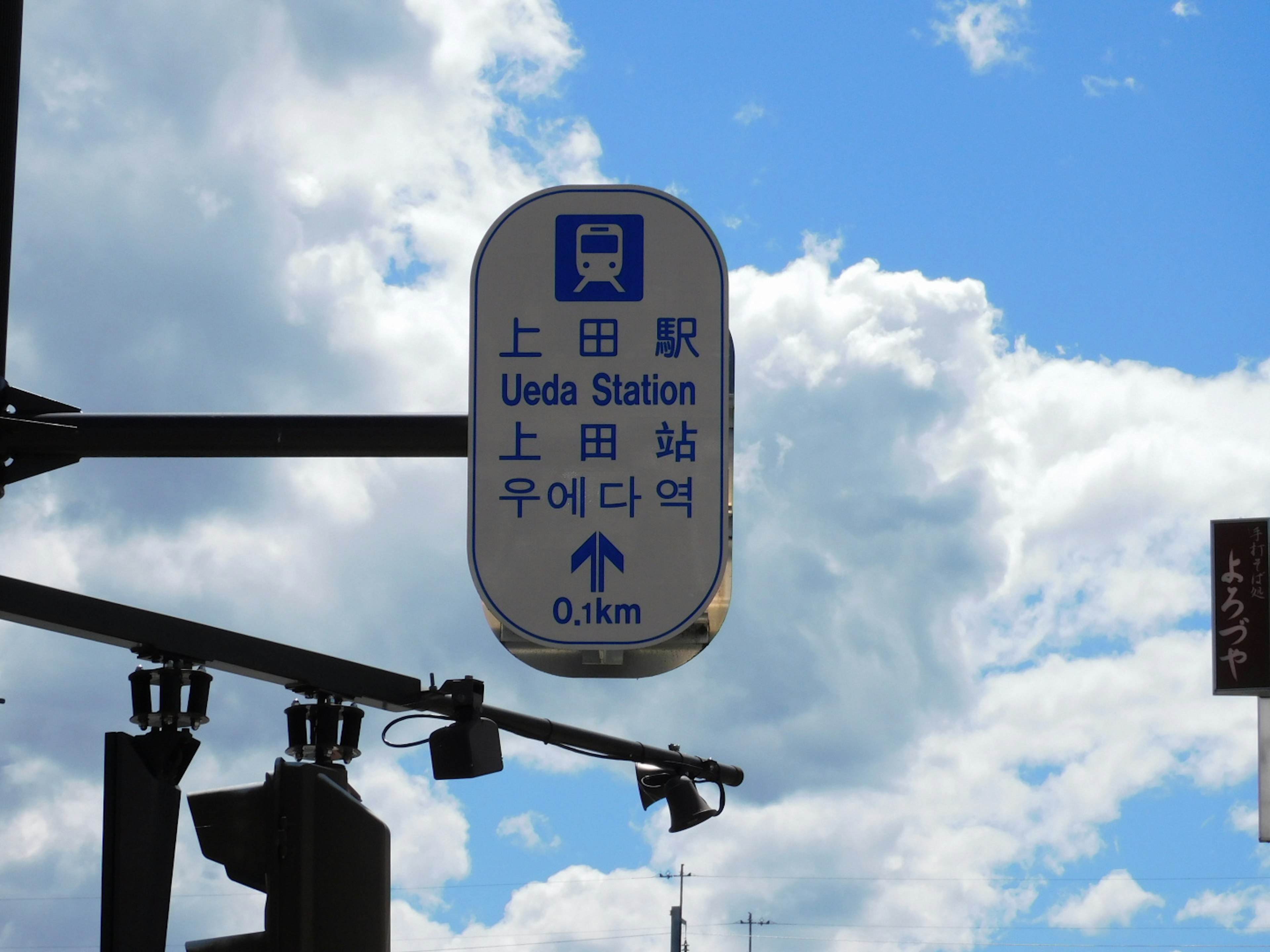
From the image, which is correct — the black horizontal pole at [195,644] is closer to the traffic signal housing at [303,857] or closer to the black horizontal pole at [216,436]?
the black horizontal pole at [216,436]

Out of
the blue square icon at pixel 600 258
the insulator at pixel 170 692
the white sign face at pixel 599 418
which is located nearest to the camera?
the white sign face at pixel 599 418

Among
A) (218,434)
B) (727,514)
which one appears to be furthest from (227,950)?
(727,514)

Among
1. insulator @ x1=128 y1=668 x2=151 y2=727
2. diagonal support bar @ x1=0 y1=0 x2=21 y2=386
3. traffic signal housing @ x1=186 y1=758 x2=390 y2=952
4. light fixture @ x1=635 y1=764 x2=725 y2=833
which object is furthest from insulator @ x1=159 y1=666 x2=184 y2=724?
light fixture @ x1=635 y1=764 x2=725 y2=833

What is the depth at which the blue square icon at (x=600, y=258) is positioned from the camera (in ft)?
10.8

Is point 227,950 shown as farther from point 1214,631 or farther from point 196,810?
point 1214,631

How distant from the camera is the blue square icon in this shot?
330cm

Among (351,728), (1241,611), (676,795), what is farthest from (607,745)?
(1241,611)

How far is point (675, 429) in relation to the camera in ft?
10.4

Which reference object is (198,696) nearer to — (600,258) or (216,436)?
(216,436)

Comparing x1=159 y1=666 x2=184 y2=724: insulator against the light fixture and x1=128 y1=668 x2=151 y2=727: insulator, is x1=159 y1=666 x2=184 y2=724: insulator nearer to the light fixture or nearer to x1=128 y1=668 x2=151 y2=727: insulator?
x1=128 y1=668 x2=151 y2=727: insulator

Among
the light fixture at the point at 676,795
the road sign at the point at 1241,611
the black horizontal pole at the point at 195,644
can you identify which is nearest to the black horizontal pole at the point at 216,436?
the black horizontal pole at the point at 195,644

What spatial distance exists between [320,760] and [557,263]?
6.93ft

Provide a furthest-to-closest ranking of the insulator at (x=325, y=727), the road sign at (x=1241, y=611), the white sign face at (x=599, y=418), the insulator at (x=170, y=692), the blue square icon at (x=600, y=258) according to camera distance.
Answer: the road sign at (x=1241, y=611) → the insulator at (x=325, y=727) → the insulator at (x=170, y=692) → the blue square icon at (x=600, y=258) → the white sign face at (x=599, y=418)

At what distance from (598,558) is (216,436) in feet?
5.07
